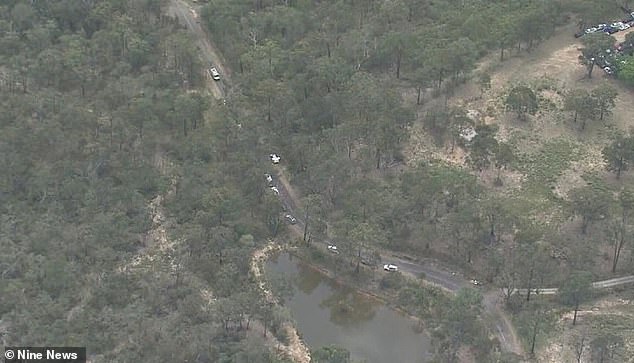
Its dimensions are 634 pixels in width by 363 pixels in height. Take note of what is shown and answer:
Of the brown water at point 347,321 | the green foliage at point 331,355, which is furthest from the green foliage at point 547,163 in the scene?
the green foliage at point 331,355

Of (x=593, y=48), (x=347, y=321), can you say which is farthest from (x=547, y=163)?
(x=347, y=321)

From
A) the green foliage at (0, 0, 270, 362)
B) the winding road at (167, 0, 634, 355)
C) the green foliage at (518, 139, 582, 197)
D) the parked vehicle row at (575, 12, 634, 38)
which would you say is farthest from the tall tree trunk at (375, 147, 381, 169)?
the parked vehicle row at (575, 12, 634, 38)

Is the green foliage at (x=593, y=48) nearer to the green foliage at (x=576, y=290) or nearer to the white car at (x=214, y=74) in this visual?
the green foliage at (x=576, y=290)

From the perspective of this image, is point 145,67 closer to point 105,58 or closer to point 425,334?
point 105,58

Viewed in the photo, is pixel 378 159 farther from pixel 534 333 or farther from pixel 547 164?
pixel 534 333

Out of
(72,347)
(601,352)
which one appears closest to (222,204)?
(72,347)
